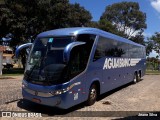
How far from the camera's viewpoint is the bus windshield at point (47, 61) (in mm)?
9500

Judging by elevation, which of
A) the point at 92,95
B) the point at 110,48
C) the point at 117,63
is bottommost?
the point at 92,95

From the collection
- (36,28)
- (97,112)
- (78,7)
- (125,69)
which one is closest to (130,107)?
(97,112)

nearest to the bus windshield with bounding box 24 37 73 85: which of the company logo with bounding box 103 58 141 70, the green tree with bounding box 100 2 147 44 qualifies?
the company logo with bounding box 103 58 141 70

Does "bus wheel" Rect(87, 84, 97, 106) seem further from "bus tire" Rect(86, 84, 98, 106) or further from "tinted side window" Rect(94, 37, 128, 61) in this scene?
"tinted side window" Rect(94, 37, 128, 61)

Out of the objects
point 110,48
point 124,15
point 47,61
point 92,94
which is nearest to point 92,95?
point 92,94

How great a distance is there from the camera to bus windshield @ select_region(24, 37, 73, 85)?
31.2ft

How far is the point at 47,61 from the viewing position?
993cm

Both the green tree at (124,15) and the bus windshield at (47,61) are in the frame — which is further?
the green tree at (124,15)

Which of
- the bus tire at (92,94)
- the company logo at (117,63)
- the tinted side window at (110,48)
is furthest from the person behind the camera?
A: the company logo at (117,63)

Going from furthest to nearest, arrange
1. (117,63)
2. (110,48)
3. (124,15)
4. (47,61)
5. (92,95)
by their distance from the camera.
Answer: (124,15) < (117,63) < (110,48) < (92,95) < (47,61)

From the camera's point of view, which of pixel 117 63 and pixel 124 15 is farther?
pixel 124 15

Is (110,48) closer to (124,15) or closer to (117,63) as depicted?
(117,63)

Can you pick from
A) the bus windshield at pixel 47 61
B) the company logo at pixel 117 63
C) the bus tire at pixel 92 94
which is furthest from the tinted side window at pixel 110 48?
the bus windshield at pixel 47 61

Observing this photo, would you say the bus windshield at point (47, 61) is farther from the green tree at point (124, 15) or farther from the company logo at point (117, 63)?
the green tree at point (124, 15)
